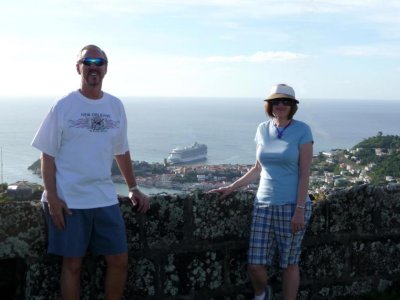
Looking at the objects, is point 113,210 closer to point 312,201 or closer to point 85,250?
point 85,250

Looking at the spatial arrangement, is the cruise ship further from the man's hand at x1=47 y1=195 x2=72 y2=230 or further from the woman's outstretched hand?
the man's hand at x1=47 y1=195 x2=72 y2=230

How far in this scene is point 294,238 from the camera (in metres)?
3.61

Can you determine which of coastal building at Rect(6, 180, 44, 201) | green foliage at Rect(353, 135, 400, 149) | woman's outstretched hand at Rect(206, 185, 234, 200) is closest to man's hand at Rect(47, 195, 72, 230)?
woman's outstretched hand at Rect(206, 185, 234, 200)

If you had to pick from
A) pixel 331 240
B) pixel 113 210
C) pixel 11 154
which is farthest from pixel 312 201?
pixel 11 154

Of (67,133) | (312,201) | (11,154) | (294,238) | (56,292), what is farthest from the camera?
(11,154)

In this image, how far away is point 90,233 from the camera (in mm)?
3172

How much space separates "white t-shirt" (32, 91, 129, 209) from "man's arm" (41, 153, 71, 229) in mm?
29

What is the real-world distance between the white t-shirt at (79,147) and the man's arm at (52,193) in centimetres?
3

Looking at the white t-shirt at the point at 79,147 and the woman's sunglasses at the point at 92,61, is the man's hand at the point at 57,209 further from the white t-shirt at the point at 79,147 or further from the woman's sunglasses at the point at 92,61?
the woman's sunglasses at the point at 92,61

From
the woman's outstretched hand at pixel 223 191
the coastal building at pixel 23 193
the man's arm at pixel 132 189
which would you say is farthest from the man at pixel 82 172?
the coastal building at pixel 23 193

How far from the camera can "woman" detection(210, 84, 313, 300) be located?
139 inches

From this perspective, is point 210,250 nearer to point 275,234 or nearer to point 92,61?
point 275,234

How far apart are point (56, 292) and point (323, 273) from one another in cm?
195

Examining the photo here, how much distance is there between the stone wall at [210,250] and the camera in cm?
333
